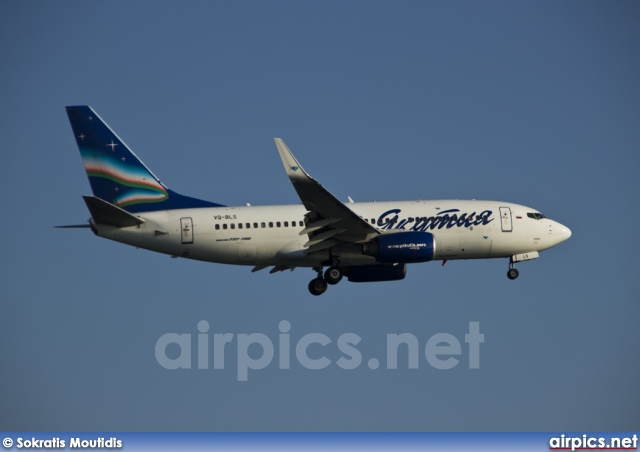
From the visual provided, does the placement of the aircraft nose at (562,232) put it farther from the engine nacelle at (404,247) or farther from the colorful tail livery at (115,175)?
the colorful tail livery at (115,175)

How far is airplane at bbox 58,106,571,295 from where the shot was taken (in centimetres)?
6569

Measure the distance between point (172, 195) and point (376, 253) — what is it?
40.2ft

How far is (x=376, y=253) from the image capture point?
6594 centimetres

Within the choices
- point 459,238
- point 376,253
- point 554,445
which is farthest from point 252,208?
point 554,445

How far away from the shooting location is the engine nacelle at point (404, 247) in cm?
6544

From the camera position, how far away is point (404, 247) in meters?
65.4

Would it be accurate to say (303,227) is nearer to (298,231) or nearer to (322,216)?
(298,231)

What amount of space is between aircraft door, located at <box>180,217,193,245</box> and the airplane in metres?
0.06

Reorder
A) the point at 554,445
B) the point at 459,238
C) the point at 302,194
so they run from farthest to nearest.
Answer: the point at 459,238 → the point at 302,194 → the point at 554,445

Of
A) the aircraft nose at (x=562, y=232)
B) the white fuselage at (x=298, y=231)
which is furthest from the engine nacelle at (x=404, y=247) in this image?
the aircraft nose at (x=562, y=232)

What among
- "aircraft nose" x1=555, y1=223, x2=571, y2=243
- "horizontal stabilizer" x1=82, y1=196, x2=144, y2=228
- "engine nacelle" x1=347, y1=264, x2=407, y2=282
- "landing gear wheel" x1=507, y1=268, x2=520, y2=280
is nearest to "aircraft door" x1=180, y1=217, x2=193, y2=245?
"horizontal stabilizer" x1=82, y1=196, x2=144, y2=228

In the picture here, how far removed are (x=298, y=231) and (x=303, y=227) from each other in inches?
14.8

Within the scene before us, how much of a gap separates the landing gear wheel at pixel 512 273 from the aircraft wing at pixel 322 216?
960 cm

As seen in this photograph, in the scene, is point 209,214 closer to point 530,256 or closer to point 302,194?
point 302,194
